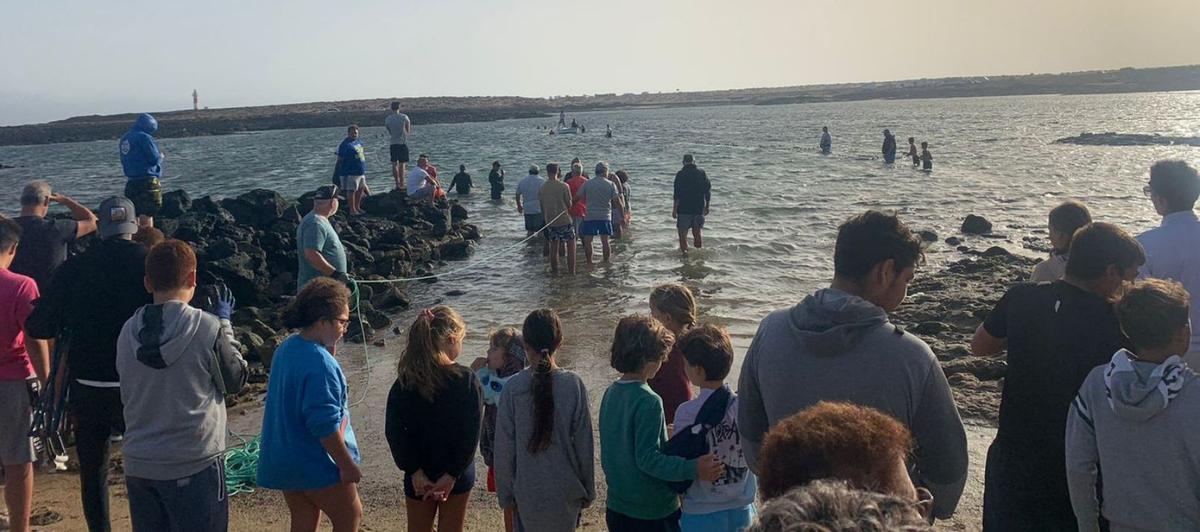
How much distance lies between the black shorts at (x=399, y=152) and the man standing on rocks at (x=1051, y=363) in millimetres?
18898

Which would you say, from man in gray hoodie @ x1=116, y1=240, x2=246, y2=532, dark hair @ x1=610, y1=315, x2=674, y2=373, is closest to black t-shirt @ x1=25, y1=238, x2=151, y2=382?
man in gray hoodie @ x1=116, y1=240, x2=246, y2=532

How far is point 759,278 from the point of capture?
48.2 ft

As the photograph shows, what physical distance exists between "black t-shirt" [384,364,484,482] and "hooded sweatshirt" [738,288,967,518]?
1.77 m

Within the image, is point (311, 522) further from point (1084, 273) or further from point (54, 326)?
point (1084, 273)

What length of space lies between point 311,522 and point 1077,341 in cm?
347

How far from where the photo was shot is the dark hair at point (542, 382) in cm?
395

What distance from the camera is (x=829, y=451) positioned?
169 cm

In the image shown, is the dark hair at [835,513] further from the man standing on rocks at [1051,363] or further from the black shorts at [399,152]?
the black shorts at [399,152]

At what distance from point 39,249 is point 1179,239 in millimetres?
7047

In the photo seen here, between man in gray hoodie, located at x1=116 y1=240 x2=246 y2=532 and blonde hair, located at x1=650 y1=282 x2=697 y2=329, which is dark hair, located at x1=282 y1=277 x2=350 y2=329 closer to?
man in gray hoodie, located at x1=116 y1=240 x2=246 y2=532

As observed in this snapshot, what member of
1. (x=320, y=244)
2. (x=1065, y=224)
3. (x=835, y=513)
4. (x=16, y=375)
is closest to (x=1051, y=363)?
(x=1065, y=224)

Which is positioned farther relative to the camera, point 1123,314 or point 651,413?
point 651,413

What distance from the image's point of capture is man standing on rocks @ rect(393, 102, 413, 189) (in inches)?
771

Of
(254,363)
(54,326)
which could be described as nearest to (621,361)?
(54,326)
